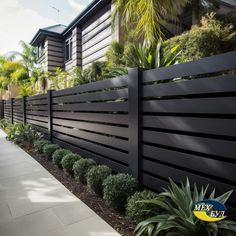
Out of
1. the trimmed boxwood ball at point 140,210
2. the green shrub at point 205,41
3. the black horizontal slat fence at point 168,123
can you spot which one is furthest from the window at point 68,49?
the trimmed boxwood ball at point 140,210

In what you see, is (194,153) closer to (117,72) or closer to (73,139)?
(117,72)

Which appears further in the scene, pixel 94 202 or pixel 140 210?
pixel 94 202

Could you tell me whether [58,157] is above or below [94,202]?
above

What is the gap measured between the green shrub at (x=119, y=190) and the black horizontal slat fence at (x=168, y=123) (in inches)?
8.3

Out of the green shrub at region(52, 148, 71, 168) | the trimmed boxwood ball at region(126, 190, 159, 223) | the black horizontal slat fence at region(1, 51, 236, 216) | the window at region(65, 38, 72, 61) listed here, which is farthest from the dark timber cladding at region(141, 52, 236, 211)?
the window at region(65, 38, 72, 61)

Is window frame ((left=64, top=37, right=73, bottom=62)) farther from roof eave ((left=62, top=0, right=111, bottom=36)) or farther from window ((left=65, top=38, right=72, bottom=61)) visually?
roof eave ((left=62, top=0, right=111, bottom=36))

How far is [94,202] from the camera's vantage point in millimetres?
2840

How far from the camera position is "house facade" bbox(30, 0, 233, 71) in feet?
26.9

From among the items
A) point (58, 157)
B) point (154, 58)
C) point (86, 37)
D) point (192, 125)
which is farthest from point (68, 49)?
point (192, 125)

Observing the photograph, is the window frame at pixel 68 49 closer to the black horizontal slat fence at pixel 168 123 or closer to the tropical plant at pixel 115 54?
the tropical plant at pixel 115 54

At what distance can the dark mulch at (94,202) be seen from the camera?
2.29 m

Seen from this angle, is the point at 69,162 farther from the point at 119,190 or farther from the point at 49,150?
the point at 119,190

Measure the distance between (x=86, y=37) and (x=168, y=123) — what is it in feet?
29.1

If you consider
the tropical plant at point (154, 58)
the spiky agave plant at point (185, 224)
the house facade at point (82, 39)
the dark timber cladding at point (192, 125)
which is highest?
the house facade at point (82, 39)
